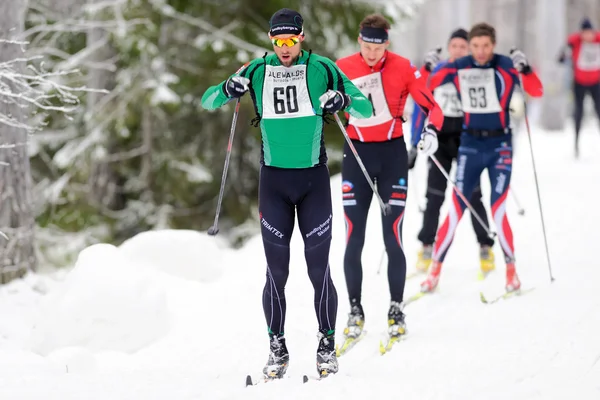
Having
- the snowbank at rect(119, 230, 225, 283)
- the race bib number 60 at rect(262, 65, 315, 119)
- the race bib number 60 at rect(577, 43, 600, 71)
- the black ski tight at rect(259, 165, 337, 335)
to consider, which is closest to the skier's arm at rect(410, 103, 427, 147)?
the snowbank at rect(119, 230, 225, 283)

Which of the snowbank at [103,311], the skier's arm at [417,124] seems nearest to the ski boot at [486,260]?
Result: the skier's arm at [417,124]

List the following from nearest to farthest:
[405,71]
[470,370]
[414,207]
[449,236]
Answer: [470,370] < [405,71] < [449,236] < [414,207]

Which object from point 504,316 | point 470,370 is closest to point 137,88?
point 504,316

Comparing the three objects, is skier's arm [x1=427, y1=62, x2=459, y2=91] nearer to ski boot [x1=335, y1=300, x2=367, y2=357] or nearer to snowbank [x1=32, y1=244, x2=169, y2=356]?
ski boot [x1=335, y1=300, x2=367, y2=357]

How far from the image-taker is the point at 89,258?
23.1ft

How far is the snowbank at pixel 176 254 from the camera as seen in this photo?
7664 mm

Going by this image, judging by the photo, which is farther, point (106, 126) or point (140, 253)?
point (106, 126)

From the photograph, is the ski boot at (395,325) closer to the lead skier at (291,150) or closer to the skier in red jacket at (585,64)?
the lead skier at (291,150)

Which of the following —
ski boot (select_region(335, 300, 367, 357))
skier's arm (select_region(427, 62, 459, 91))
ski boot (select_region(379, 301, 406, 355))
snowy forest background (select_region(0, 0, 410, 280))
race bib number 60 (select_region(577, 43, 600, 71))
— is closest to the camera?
ski boot (select_region(335, 300, 367, 357))

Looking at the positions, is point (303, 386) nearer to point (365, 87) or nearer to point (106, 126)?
point (365, 87)

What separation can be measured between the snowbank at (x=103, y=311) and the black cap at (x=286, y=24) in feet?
10.5

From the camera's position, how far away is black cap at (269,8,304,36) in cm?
450

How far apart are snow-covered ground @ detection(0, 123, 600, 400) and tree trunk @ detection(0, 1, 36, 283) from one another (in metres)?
0.29

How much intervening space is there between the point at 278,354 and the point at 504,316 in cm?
232
